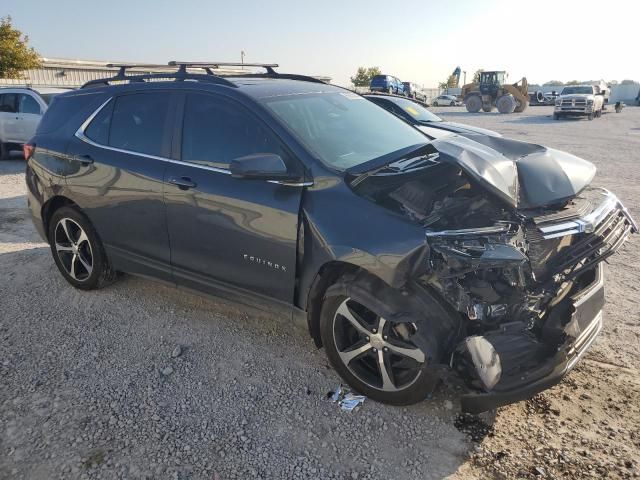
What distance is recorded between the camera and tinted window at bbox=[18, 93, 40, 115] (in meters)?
11.7

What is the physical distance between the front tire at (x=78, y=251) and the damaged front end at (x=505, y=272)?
9.08ft

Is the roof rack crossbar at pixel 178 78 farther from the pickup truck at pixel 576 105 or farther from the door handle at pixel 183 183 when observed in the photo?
the pickup truck at pixel 576 105

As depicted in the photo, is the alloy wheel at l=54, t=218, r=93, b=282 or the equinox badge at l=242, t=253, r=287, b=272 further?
the alloy wheel at l=54, t=218, r=93, b=282

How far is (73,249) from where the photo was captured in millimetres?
4570

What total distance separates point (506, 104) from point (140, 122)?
3379cm

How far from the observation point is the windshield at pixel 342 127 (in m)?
3.30

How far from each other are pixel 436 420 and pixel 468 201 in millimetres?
1348

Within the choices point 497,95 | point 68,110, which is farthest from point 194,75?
point 497,95

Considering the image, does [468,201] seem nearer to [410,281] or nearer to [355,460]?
[410,281]

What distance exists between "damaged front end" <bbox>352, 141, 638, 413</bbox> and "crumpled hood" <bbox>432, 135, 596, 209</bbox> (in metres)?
0.03

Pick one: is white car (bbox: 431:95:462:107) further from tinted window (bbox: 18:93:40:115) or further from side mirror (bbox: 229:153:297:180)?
side mirror (bbox: 229:153:297:180)

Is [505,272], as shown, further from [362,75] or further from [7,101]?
[362,75]

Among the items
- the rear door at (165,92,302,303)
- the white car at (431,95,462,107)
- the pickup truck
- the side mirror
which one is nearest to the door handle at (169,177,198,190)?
the rear door at (165,92,302,303)

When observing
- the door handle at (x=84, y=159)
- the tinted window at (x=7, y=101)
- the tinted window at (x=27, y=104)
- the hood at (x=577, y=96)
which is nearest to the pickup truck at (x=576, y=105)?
the hood at (x=577, y=96)
